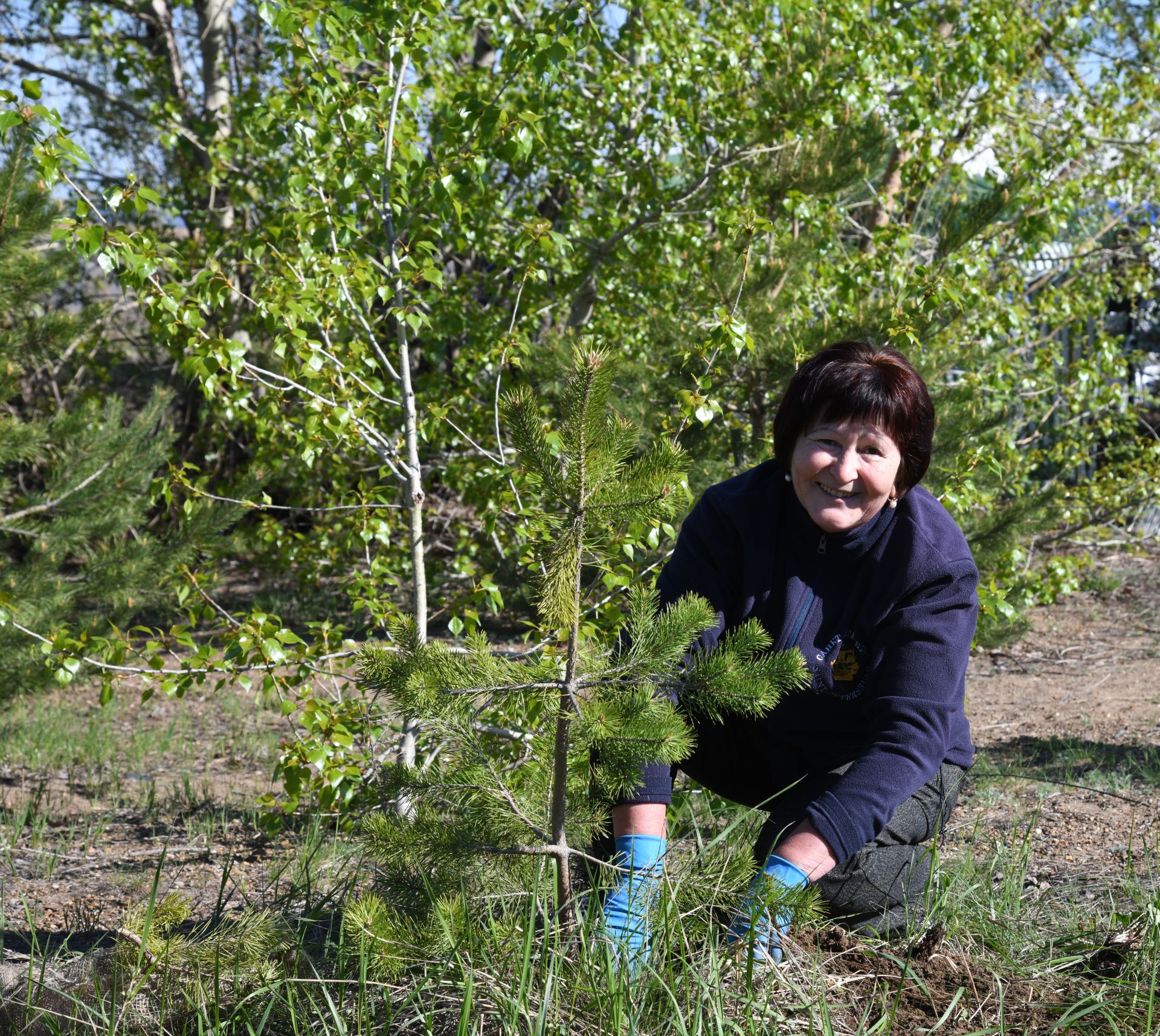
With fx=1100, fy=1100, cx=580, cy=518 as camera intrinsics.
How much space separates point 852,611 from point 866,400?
1.40ft

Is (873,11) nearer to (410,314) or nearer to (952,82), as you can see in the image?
(952,82)

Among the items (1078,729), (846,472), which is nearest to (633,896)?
(846,472)

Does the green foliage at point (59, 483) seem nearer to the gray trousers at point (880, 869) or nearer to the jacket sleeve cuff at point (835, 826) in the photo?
the gray trousers at point (880, 869)

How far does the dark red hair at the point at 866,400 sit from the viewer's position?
7.18ft

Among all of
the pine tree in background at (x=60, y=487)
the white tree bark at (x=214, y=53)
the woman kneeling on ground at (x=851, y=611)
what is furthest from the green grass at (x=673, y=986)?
the white tree bark at (x=214, y=53)

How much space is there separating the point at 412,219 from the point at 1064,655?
201 inches

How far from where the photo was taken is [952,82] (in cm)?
552

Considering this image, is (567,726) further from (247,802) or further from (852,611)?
(247,802)

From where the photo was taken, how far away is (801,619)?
224cm

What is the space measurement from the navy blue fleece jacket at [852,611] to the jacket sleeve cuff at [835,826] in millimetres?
87

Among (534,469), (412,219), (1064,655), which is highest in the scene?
(412,219)

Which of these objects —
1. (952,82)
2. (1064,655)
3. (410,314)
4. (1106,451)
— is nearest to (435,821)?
(410,314)

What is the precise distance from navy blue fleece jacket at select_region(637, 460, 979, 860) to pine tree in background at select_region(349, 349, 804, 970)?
0.32 m

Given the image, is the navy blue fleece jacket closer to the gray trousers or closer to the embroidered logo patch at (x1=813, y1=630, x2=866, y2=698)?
the embroidered logo patch at (x1=813, y1=630, x2=866, y2=698)
